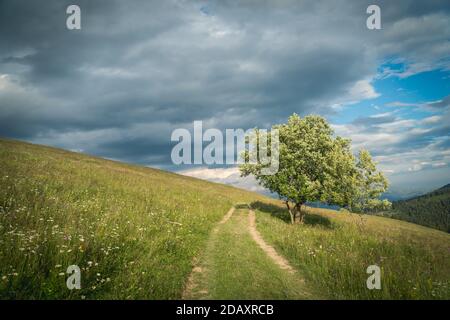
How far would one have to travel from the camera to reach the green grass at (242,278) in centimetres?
870

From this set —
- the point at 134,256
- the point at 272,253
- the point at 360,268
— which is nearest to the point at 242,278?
the point at 134,256

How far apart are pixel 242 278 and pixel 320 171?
1866cm

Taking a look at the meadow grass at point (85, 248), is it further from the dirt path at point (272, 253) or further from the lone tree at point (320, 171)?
the lone tree at point (320, 171)

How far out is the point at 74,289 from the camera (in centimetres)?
723

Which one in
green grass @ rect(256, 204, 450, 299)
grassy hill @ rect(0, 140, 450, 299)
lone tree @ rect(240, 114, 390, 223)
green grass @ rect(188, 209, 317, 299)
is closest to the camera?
grassy hill @ rect(0, 140, 450, 299)

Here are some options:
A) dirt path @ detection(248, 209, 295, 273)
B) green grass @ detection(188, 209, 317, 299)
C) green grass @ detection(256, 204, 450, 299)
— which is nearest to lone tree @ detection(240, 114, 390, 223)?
green grass @ detection(256, 204, 450, 299)

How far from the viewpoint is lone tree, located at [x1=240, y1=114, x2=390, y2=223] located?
22.2m

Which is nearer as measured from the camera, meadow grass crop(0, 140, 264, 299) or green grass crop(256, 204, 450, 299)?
meadow grass crop(0, 140, 264, 299)

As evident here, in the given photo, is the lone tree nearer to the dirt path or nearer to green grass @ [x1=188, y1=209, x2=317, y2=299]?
the dirt path

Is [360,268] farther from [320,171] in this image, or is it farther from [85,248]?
[320,171]

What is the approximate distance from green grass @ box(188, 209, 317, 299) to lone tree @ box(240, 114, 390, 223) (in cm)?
1235
